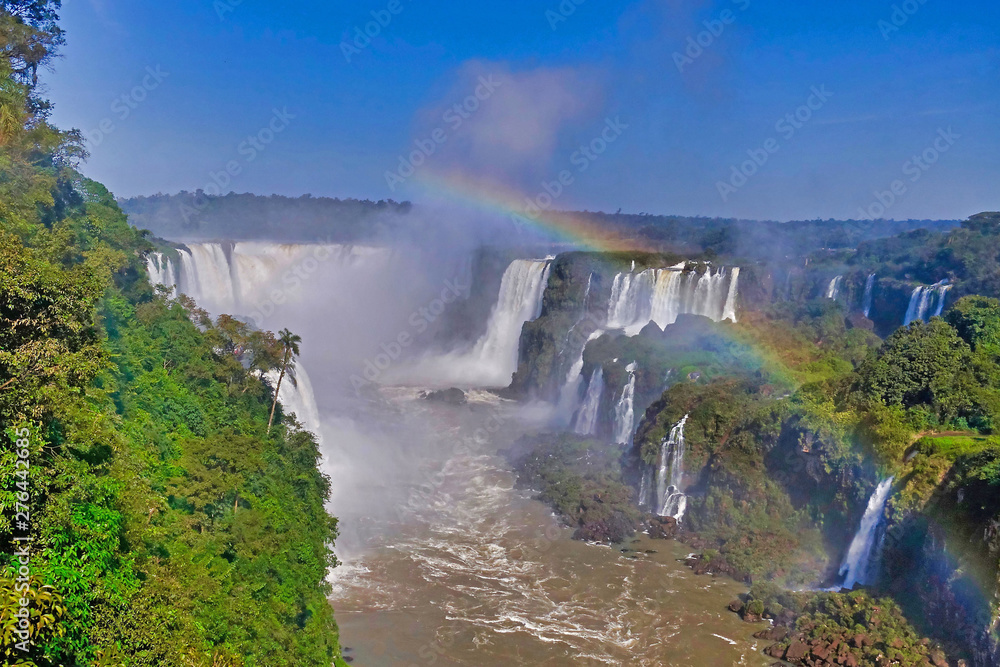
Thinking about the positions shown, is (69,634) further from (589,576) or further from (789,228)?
(789,228)

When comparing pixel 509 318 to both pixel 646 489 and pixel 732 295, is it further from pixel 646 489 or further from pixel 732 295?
pixel 646 489

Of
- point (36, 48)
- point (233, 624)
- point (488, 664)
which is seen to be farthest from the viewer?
point (36, 48)

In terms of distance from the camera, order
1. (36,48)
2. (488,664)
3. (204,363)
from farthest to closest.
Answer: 1. (204,363)
2. (36,48)
3. (488,664)

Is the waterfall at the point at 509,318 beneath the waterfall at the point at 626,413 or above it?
above

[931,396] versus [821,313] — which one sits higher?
[821,313]

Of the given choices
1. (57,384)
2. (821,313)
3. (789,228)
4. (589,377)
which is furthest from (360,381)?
(789,228)

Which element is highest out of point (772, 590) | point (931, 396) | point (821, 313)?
point (821, 313)

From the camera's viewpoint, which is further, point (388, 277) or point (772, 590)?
point (388, 277)

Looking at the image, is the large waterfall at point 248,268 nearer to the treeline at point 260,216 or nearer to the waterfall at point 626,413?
the treeline at point 260,216

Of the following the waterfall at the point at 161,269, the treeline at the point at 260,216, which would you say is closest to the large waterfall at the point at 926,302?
the waterfall at the point at 161,269
